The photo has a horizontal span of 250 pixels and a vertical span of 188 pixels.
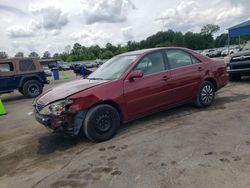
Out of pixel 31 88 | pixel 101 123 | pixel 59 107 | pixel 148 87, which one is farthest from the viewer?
pixel 31 88

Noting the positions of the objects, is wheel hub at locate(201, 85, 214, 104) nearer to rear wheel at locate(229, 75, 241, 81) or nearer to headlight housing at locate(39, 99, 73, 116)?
headlight housing at locate(39, 99, 73, 116)

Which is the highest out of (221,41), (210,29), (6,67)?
(210,29)

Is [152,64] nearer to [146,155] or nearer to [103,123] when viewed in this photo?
[103,123]

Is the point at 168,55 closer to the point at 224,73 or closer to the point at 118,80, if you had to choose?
the point at 118,80

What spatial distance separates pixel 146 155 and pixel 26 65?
374 inches

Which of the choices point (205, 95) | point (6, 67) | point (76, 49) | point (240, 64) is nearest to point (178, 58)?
point (205, 95)

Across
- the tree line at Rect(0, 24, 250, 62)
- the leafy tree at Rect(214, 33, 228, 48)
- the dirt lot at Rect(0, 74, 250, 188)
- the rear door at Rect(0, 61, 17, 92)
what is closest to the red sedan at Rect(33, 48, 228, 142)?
the dirt lot at Rect(0, 74, 250, 188)

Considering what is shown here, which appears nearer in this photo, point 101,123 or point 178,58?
point 101,123

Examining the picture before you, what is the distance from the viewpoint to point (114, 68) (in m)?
5.54

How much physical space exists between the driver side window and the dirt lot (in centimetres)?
110

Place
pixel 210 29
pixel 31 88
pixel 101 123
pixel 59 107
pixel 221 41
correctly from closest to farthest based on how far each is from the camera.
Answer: pixel 59 107 < pixel 101 123 < pixel 31 88 < pixel 221 41 < pixel 210 29

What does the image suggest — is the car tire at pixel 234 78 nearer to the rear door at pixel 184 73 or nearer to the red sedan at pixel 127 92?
the red sedan at pixel 127 92

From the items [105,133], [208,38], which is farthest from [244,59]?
[208,38]

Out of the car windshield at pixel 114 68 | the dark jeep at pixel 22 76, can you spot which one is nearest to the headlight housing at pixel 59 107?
the car windshield at pixel 114 68
